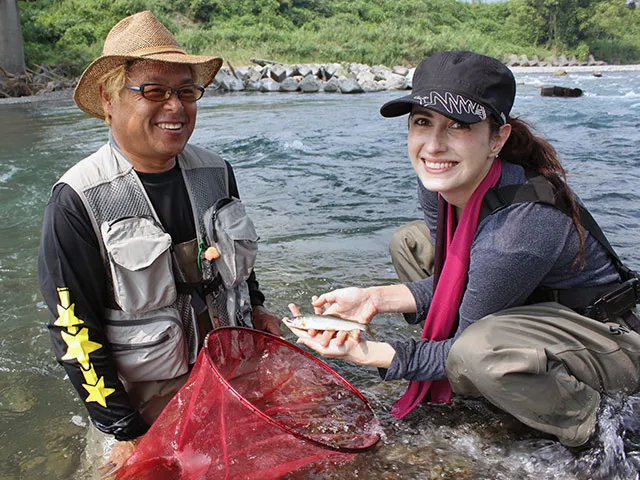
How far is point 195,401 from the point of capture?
2.42 metres

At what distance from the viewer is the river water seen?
9.77 feet

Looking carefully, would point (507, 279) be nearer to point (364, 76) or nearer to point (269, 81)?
point (269, 81)

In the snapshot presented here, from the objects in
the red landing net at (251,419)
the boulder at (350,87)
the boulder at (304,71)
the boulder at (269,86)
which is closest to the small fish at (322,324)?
the red landing net at (251,419)

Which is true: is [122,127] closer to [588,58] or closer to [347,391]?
[347,391]

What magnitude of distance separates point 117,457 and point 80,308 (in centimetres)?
86

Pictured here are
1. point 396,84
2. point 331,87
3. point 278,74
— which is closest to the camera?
point 331,87

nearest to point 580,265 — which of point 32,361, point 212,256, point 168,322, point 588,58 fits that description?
point 212,256

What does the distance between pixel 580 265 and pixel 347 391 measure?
1354 millimetres

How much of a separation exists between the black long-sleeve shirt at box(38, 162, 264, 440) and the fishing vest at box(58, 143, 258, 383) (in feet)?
0.24

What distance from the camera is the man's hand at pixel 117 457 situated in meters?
2.88

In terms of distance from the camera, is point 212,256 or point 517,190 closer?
point 517,190

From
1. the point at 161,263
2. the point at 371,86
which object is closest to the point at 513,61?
the point at 371,86

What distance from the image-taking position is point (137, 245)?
9.04 ft

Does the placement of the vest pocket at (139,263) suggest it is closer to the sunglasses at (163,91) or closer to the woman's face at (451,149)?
the sunglasses at (163,91)
